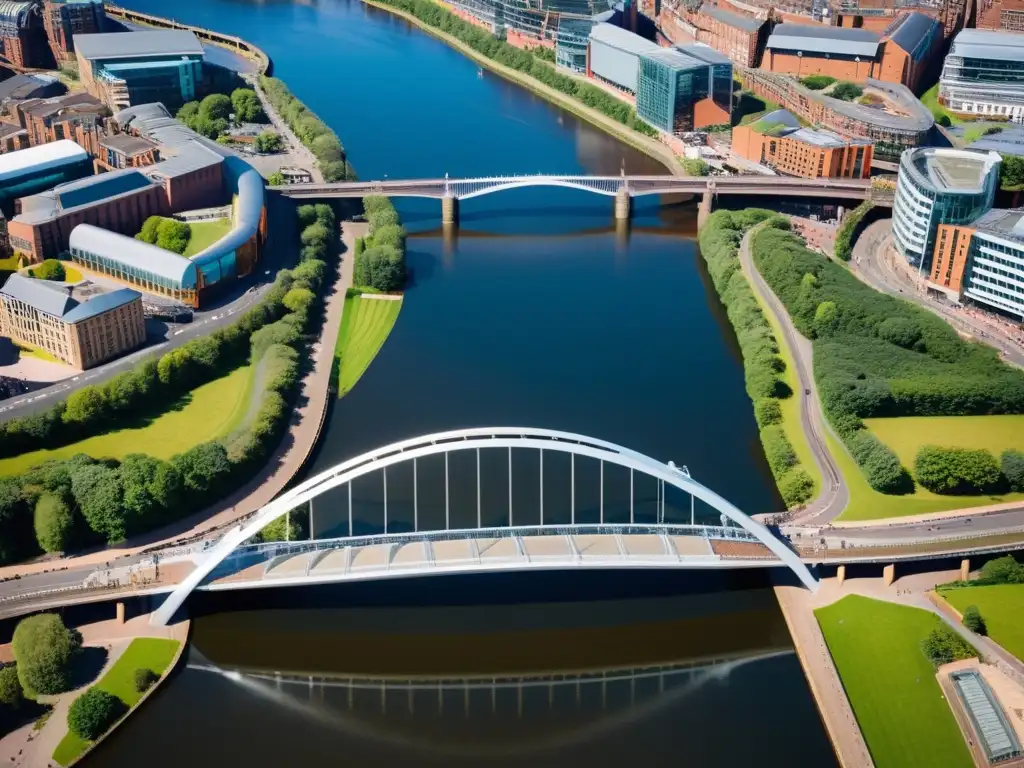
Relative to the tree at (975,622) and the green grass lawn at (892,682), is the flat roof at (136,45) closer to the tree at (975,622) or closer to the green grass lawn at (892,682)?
the green grass lawn at (892,682)

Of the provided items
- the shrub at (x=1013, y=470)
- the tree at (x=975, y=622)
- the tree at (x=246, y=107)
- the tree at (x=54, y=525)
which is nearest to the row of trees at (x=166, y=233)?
the tree at (x=246, y=107)

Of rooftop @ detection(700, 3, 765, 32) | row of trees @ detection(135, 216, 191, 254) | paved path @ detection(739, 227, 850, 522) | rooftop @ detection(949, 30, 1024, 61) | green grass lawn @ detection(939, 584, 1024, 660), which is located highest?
rooftop @ detection(949, 30, 1024, 61)

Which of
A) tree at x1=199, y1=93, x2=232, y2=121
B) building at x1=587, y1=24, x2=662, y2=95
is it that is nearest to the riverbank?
building at x1=587, y1=24, x2=662, y2=95

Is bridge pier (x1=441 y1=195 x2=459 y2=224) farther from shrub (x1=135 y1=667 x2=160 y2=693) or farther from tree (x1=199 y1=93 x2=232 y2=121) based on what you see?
shrub (x1=135 y1=667 x2=160 y2=693)

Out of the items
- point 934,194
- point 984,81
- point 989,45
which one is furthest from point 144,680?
point 989,45

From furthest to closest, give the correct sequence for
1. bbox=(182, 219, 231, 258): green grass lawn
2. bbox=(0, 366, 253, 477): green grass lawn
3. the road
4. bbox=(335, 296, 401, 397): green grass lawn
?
bbox=(182, 219, 231, 258): green grass lawn → the road → bbox=(335, 296, 401, 397): green grass lawn → bbox=(0, 366, 253, 477): green grass lawn
